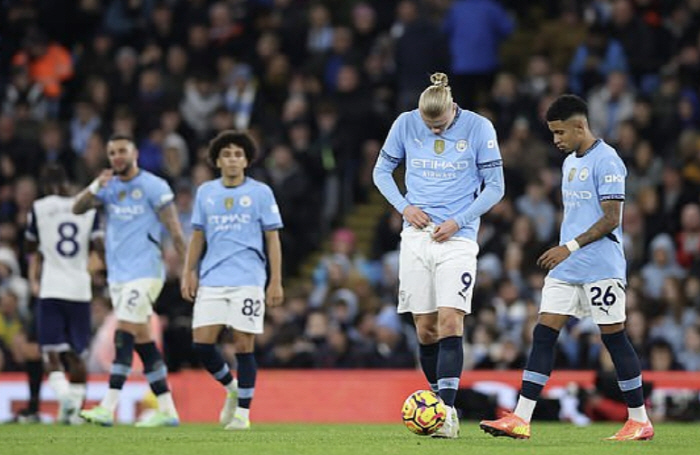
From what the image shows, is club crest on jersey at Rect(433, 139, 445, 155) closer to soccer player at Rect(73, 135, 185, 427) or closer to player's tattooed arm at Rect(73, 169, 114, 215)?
soccer player at Rect(73, 135, 185, 427)

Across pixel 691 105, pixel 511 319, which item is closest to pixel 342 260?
pixel 511 319

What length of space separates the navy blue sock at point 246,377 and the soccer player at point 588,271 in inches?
116

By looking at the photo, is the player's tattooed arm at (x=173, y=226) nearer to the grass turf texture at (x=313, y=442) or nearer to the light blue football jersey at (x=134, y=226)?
the light blue football jersey at (x=134, y=226)

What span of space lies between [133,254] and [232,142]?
63.2 inches

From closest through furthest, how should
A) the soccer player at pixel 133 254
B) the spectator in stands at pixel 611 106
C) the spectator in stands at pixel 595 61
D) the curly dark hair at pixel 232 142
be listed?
the curly dark hair at pixel 232 142, the soccer player at pixel 133 254, the spectator in stands at pixel 611 106, the spectator in stands at pixel 595 61

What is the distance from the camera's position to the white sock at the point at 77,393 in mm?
16484

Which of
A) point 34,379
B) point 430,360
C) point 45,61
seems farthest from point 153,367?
point 45,61

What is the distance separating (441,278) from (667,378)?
239 inches

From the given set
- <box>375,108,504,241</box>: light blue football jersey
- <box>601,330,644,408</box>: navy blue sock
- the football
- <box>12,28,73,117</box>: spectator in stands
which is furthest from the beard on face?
<box>12,28,73,117</box>: spectator in stands

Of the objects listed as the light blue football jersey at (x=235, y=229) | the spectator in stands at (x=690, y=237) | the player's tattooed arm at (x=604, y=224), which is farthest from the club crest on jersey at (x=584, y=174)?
the spectator in stands at (x=690, y=237)

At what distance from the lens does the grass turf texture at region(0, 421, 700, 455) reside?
37.7 feet

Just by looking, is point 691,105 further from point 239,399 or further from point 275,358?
point 239,399

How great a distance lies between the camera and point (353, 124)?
2334 cm

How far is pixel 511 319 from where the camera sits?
2002 cm
